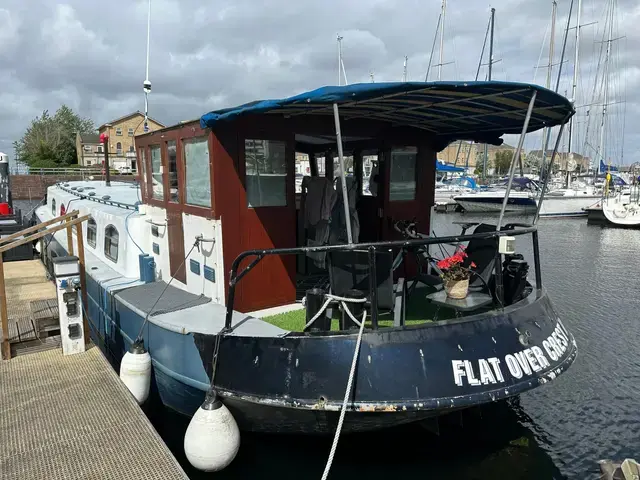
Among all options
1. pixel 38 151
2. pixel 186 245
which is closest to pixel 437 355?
pixel 186 245

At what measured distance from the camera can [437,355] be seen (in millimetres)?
3939

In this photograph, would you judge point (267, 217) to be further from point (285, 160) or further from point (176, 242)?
point (176, 242)

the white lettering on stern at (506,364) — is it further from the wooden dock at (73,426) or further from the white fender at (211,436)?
the wooden dock at (73,426)

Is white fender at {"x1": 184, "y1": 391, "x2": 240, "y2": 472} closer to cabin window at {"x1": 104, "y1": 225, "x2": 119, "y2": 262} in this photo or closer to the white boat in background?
cabin window at {"x1": 104, "y1": 225, "x2": 119, "y2": 262}

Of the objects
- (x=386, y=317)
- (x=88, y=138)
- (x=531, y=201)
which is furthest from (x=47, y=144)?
(x=386, y=317)

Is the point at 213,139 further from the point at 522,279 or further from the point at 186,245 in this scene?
the point at 522,279

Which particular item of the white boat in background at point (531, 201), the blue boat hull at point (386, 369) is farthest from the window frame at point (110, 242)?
the white boat in background at point (531, 201)

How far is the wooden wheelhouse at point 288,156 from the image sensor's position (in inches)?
Answer: 184

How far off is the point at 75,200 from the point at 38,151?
55048 millimetres

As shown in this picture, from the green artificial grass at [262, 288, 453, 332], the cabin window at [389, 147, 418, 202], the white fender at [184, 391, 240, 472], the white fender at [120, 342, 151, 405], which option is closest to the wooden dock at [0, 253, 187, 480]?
the white fender at [120, 342, 151, 405]

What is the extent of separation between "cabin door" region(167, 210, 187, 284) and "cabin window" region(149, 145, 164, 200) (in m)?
0.55

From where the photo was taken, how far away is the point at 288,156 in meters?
5.93

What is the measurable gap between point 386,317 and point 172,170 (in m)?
3.51

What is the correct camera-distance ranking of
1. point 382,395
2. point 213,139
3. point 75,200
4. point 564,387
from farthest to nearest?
1. point 75,200
2. point 564,387
3. point 213,139
4. point 382,395
